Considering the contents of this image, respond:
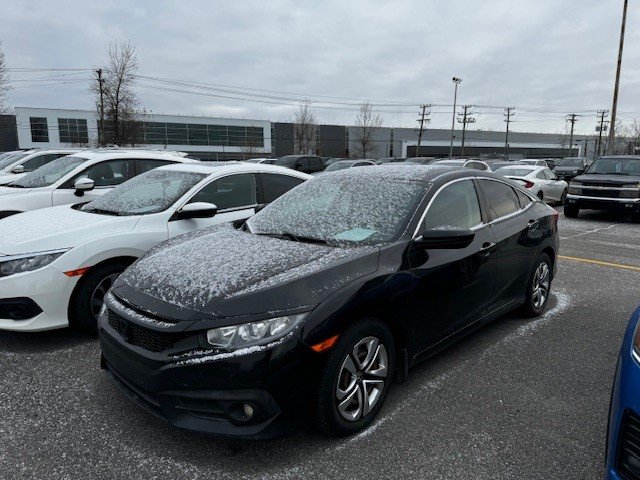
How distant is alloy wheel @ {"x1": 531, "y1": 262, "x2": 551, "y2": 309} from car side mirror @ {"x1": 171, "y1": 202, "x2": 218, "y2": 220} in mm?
3207

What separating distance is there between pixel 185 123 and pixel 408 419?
8051 cm

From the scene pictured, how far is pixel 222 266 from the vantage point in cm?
290

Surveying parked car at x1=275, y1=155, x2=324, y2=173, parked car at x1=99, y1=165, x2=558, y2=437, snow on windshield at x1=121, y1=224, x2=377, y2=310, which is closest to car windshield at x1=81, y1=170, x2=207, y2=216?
parked car at x1=99, y1=165, x2=558, y2=437

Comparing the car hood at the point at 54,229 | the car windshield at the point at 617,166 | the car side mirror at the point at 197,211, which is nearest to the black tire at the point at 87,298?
the car hood at the point at 54,229

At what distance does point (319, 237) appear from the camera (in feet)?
10.9

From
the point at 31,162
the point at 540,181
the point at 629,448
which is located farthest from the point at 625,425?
the point at 31,162

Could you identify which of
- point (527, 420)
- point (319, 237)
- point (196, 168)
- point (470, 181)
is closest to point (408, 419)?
point (527, 420)

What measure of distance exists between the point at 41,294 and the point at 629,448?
394cm

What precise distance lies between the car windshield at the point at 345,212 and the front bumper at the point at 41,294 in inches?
63.0

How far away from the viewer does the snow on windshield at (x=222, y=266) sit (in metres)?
2.64

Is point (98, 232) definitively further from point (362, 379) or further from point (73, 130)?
point (73, 130)

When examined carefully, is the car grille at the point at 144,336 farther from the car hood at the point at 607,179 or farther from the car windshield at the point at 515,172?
the car windshield at the point at 515,172

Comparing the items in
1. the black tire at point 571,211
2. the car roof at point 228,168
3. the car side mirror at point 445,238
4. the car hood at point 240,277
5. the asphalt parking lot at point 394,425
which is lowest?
the asphalt parking lot at point 394,425

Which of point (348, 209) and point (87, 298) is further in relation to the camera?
point (87, 298)
